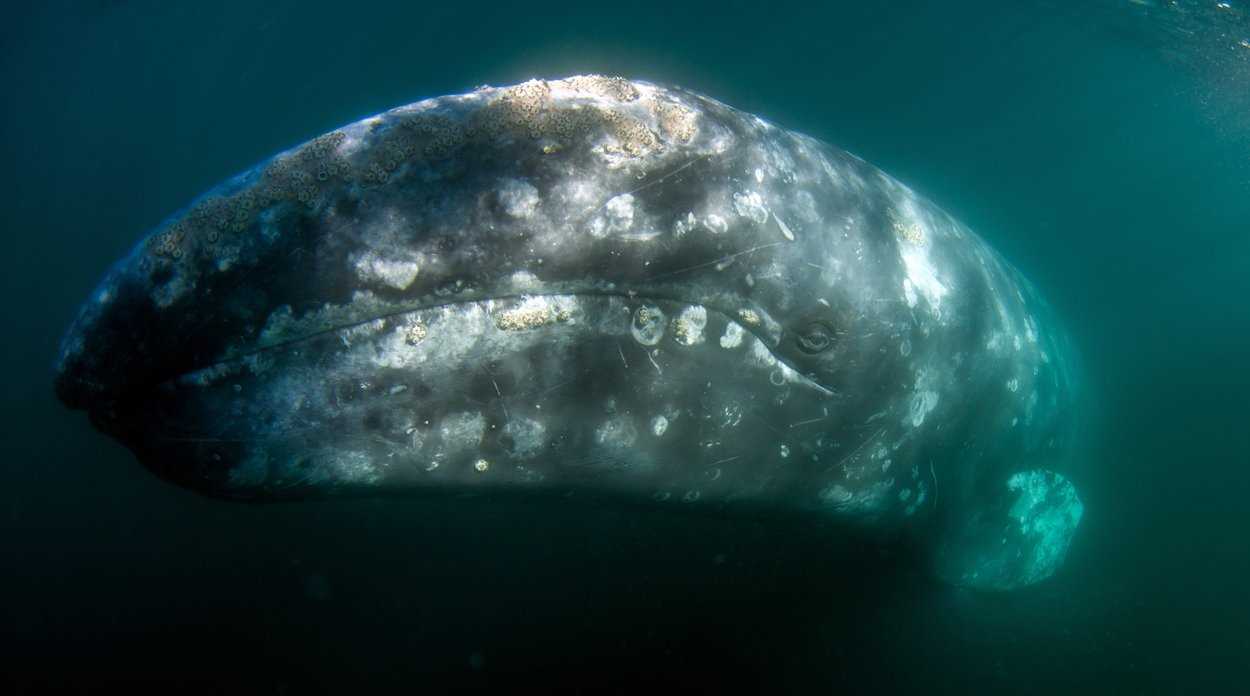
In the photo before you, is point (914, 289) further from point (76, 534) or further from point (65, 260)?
point (65, 260)

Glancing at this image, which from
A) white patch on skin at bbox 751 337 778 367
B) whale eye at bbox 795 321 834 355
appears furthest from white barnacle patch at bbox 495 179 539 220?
whale eye at bbox 795 321 834 355

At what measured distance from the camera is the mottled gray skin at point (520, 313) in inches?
115

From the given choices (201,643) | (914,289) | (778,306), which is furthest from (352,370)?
(201,643)

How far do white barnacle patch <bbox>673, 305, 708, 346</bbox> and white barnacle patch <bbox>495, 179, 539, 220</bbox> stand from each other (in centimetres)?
103

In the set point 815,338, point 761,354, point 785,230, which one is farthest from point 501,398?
point 815,338

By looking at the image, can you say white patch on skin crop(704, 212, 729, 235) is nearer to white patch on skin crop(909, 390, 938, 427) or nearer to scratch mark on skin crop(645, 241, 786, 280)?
scratch mark on skin crop(645, 241, 786, 280)

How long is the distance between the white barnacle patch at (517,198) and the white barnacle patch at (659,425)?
1417mm

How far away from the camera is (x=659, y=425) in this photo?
3857 millimetres

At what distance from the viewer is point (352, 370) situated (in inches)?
120

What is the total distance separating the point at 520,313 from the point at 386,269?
25.2 inches

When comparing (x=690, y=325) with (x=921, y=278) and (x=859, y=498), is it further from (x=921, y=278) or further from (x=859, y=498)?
(x=859, y=498)

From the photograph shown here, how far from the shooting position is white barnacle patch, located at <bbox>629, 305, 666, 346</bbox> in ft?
11.6

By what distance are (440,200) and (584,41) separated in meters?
52.5

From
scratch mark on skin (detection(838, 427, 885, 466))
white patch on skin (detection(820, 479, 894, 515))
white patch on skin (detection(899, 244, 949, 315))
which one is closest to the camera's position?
white patch on skin (detection(899, 244, 949, 315))
